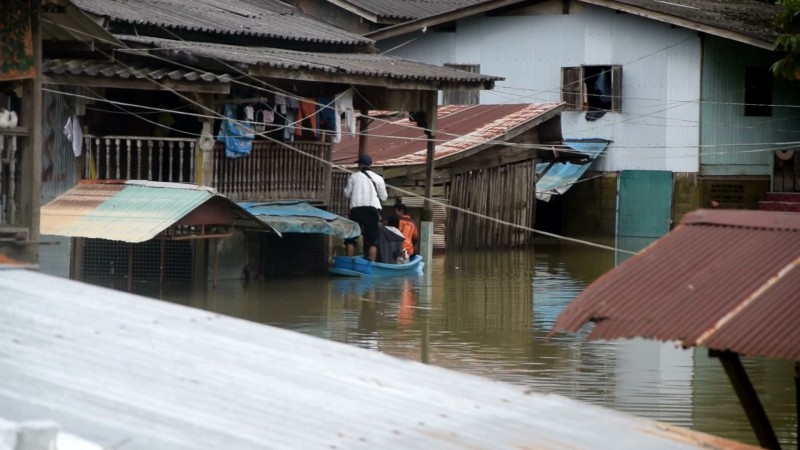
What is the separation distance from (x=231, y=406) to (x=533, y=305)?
12425 mm

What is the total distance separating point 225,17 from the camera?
65.6 feet

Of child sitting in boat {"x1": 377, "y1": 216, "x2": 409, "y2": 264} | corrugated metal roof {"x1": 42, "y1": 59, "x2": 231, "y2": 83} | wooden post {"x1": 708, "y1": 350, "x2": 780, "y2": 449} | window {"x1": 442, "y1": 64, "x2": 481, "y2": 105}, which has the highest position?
window {"x1": 442, "y1": 64, "x2": 481, "y2": 105}

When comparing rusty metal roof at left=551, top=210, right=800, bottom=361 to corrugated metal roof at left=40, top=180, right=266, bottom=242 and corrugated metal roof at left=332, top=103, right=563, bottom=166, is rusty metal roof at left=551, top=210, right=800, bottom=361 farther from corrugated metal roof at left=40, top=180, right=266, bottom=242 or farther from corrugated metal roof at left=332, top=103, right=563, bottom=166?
corrugated metal roof at left=332, top=103, right=563, bottom=166

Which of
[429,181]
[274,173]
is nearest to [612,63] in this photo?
[429,181]

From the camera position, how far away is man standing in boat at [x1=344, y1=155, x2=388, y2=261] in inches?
739

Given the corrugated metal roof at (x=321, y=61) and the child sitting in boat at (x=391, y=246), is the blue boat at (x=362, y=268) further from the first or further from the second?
the corrugated metal roof at (x=321, y=61)

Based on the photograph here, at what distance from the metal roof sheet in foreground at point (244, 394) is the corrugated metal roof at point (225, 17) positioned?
10996 millimetres

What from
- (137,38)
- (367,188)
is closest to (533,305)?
(367,188)

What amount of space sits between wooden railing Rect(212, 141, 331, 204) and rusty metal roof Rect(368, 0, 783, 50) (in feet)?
31.6

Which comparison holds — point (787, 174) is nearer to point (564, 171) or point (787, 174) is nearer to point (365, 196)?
point (564, 171)

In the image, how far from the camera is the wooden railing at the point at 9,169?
1116 cm

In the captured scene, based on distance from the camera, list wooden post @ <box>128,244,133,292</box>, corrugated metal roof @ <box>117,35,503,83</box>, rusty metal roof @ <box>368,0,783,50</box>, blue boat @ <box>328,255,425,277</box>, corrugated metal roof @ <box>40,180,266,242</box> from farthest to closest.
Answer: rusty metal roof @ <box>368,0,783,50</box> < blue boat @ <box>328,255,425,277</box> < corrugated metal roof @ <box>117,35,503,83</box> < wooden post @ <box>128,244,133,292</box> < corrugated metal roof @ <box>40,180,266,242</box>

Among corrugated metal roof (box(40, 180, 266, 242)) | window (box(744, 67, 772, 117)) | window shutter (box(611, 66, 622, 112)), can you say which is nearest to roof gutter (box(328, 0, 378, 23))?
window shutter (box(611, 66, 622, 112))

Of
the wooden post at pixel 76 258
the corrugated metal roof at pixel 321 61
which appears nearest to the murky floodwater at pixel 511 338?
the wooden post at pixel 76 258
